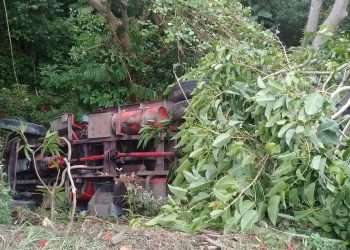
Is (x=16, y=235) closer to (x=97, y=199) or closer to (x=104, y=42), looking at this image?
(x=97, y=199)

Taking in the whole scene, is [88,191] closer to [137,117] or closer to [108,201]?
[108,201]

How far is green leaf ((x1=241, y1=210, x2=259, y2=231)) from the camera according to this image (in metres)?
3.27

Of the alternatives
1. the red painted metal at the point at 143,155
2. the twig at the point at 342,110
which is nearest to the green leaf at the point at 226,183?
the twig at the point at 342,110

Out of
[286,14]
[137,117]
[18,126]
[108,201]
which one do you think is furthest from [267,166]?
[286,14]

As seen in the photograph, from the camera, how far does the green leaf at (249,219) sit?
3.27m

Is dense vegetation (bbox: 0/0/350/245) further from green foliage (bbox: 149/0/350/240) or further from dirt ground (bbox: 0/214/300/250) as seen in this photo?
dirt ground (bbox: 0/214/300/250)

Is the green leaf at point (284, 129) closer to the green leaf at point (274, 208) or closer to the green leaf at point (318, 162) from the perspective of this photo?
the green leaf at point (318, 162)

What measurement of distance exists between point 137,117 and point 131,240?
3208 mm

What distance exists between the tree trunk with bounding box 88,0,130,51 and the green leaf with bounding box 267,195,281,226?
5883 millimetres

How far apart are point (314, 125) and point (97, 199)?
139 inches

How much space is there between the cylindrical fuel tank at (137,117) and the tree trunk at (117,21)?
2839 millimetres

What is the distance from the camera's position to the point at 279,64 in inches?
198

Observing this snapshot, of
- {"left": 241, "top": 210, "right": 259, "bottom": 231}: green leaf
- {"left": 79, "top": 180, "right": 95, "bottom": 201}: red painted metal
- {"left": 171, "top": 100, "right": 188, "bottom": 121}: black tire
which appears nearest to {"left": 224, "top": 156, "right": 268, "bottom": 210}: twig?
{"left": 241, "top": 210, "right": 259, "bottom": 231}: green leaf

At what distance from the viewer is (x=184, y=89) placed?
568 centimetres
